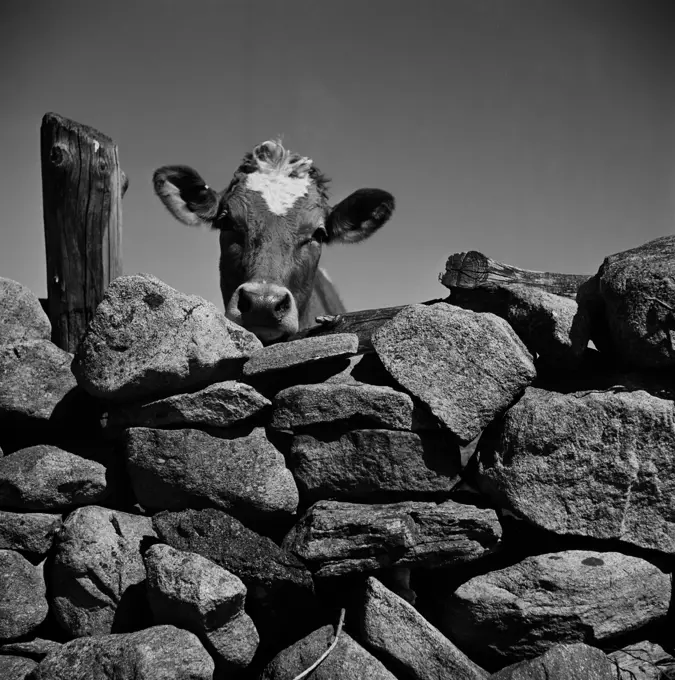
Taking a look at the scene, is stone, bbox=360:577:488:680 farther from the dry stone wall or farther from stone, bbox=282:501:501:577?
stone, bbox=282:501:501:577

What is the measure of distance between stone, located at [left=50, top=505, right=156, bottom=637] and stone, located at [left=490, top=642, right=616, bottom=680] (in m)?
1.75

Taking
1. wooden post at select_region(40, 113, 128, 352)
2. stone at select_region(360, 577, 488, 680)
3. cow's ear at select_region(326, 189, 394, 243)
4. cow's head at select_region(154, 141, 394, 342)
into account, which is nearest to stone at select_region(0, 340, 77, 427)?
wooden post at select_region(40, 113, 128, 352)

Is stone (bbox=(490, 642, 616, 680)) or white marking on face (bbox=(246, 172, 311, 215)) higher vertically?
white marking on face (bbox=(246, 172, 311, 215))

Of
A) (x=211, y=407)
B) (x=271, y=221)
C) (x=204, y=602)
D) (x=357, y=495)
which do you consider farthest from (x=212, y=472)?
(x=271, y=221)

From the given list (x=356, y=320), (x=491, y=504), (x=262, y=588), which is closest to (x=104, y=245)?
(x=356, y=320)

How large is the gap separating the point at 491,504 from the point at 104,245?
9.14 ft

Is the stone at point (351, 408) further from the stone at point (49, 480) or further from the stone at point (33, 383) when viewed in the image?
the stone at point (33, 383)

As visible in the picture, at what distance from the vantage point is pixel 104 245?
4074 millimetres

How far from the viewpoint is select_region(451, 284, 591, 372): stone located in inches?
127

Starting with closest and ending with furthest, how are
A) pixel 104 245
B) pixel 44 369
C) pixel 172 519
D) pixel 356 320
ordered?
pixel 172 519 → pixel 44 369 → pixel 356 320 → pixel 104 245

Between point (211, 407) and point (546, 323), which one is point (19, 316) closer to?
point (211, 407)

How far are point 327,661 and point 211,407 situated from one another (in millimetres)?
1287

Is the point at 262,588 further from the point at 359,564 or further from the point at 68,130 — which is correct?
the point at 68,130

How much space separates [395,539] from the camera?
291 cm
